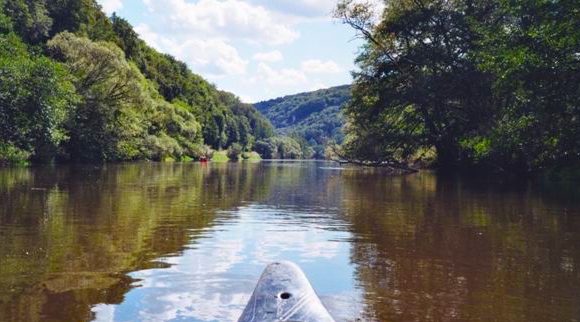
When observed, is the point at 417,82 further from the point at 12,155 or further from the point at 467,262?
the point at 467,262

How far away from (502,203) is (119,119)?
49.5 meters

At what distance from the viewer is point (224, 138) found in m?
150

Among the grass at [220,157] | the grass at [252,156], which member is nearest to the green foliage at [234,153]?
the grass at [220,157]

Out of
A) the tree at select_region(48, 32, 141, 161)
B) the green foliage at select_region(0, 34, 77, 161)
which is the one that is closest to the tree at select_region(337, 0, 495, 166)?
the green foliage at select_region(0, 34, 77, 161)

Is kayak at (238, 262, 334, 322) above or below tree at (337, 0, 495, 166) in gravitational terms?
below

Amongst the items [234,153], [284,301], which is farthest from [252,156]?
[284,301]

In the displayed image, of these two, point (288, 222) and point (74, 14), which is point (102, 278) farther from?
point (74, 14)

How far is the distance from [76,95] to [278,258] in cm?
4414

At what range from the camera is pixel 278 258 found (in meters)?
9.52

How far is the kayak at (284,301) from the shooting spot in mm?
3457

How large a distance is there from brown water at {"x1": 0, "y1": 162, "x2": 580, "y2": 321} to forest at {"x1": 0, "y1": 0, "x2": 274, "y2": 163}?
25264 millimetres

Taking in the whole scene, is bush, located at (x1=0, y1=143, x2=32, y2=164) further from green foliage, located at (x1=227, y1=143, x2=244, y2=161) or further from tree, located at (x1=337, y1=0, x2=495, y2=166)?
green foliage, located at (x1=227, y1=143, x2=244, y2=161)

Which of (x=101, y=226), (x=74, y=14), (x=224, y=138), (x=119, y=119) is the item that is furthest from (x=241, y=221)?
(x=224, y=138)

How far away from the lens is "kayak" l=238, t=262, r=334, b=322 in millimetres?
3457
